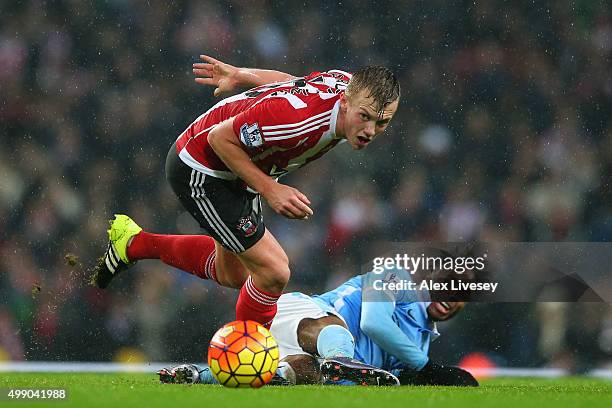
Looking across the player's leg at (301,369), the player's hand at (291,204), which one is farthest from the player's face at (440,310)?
the player's hand at (291,204)

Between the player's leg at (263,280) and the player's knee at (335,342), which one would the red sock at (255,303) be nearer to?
the player's leg at (263,280)

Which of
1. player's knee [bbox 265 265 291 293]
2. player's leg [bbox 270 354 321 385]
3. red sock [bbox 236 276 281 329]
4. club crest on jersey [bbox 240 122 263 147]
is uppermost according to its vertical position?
club crest on jersey [bbox 240 122 263 147]

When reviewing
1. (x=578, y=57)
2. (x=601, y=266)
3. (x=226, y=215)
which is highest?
(x=578, y=57)

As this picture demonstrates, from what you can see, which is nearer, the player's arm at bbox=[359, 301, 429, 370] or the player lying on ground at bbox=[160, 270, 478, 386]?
the player lying on ground at bbox=[160, 270, 478, 386]

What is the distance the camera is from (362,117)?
4.38 m

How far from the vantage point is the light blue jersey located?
17.5ft

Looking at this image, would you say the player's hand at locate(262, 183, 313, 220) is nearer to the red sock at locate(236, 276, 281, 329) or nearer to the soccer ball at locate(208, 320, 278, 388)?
the soccer ball at locate(208, 320, 278, 388)

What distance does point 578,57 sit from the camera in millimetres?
8992

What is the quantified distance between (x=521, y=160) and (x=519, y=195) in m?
0.36

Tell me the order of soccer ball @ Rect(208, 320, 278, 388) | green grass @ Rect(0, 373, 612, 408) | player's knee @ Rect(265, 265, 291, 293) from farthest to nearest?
player's knee @ Rect(265, 265, 291, 293), soccer ball @ Rect(208, 320, 278, 388), green grass @ Rect(0, 373, 612, 408)

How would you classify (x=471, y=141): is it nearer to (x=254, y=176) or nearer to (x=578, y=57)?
(x=578, y=57)

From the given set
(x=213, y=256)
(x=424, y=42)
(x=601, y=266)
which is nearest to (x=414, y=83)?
(x=424, y=42)

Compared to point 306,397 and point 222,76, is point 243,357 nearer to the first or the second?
point 306,397

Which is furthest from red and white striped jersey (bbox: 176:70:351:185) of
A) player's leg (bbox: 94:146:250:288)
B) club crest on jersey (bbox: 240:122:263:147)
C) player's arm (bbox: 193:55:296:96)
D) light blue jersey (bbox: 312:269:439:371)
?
light blue jersey (bbox: 312:269:439:371)
